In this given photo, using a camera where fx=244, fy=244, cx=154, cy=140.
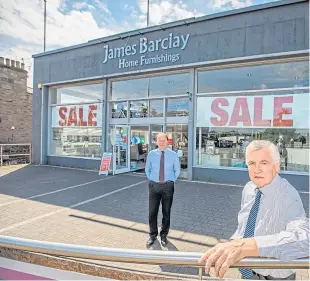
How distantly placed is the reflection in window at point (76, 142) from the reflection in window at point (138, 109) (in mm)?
1803

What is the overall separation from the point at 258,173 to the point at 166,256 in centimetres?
78

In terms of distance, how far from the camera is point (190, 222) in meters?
4.70

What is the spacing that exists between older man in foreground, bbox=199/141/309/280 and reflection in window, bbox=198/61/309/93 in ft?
24.1

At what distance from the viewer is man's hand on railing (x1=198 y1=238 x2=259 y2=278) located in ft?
4.38

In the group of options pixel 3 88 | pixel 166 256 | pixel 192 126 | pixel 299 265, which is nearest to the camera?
pixel 299 265

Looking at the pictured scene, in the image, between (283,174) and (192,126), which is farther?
(192,126)

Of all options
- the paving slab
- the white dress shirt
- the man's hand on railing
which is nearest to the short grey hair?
the white dress shirt

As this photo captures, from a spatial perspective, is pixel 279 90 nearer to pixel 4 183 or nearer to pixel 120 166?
pixel 120 166

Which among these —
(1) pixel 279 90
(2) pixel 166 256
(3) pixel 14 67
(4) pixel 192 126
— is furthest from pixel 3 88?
(2) pixel 166 256

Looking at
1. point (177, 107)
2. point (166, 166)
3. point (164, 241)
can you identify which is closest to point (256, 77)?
point (177, 107)

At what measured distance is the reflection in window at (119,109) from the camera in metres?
10.6

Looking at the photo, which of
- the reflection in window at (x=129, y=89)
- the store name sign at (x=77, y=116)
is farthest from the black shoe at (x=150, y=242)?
the store name sign at (x=77, y=116)

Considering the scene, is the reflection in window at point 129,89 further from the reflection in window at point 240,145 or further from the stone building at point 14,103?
the stone building at point 14,103

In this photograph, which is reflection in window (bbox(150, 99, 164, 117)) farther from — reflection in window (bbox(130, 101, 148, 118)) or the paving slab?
the paving slab
